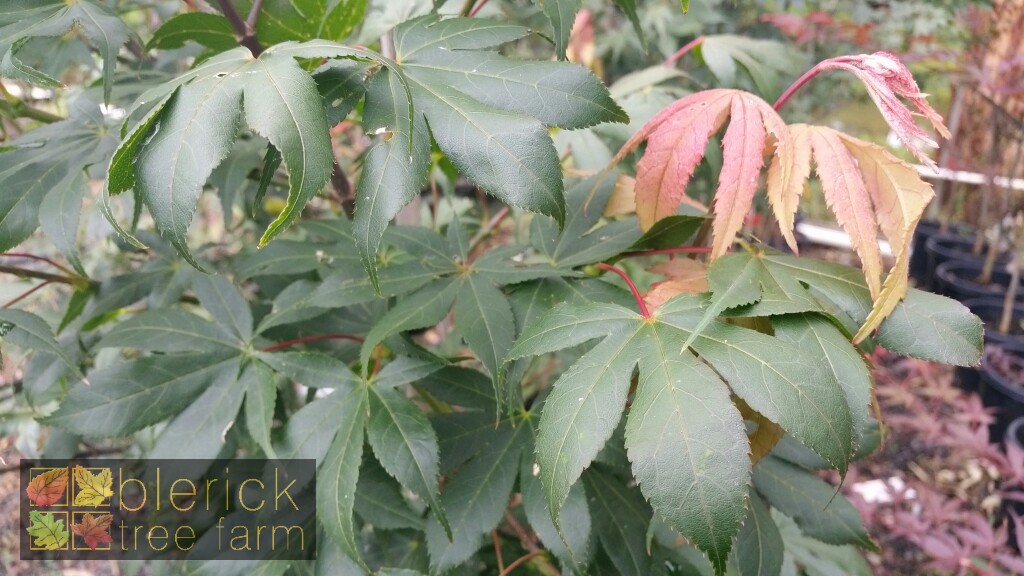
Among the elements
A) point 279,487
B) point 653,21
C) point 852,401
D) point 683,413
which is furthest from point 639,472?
point 653,21

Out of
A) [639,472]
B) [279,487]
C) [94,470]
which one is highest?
[639,472]

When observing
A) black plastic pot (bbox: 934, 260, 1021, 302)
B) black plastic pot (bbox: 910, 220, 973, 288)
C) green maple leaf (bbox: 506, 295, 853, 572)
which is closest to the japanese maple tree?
green maple leaf (bbox: 506, 295, 853, 572)

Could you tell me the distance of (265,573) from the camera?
2.38 feet

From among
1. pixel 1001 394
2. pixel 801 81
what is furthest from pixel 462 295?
pixel 1001 394

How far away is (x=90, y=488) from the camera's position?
85cm

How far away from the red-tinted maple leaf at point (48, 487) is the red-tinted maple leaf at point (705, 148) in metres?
0.82

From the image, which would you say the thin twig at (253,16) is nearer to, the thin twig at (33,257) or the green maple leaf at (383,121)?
the green maple leaf at (383,121)

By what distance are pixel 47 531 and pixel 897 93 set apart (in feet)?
3.48

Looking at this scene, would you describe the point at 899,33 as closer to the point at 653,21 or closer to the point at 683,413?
the point at 653,21

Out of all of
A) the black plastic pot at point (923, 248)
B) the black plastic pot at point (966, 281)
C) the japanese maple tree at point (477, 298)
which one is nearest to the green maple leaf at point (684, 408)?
the japanese maple tree at point (477, 298)

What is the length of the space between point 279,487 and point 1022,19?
2582mm

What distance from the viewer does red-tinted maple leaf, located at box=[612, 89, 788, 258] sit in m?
0.56

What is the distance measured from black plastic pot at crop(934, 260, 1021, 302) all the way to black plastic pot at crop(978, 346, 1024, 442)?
51 centimetres
